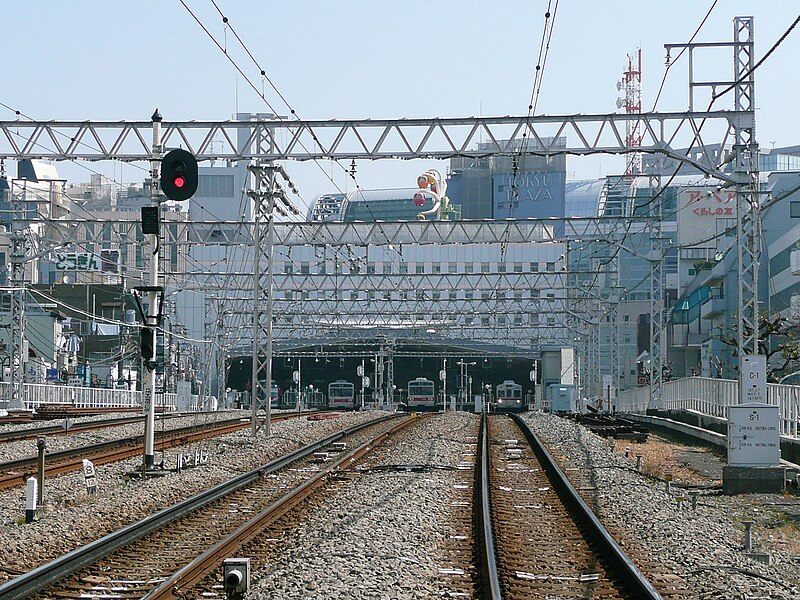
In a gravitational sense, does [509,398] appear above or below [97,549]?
above

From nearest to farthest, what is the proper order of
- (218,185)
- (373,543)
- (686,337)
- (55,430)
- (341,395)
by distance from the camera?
(373,543) < (55,430) < (686,337) < (341,395) < (218,185)

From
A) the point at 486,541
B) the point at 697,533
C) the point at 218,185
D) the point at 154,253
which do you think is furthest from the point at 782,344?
the point at 218,185

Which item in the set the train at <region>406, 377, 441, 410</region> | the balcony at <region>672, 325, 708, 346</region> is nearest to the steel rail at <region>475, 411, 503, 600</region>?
the balcony at <region>672, 325, 708, 346</region>

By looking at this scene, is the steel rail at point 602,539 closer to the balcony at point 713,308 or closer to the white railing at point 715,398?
the white railing at point 715,398

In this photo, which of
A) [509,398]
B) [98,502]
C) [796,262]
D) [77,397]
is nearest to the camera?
[98,502]

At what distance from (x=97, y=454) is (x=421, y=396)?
73355 millimetres

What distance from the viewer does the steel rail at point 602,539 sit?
9820 mm

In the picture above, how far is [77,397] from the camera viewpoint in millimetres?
58781

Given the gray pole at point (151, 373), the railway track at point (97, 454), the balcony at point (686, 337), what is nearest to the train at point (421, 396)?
the balcony at point (686, 337)

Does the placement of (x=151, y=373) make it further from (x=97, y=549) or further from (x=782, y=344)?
(x=782, y=344)

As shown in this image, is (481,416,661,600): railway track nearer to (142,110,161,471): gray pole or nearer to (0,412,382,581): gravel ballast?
(0,412,382,581): gravel ballast

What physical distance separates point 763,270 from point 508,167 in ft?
388

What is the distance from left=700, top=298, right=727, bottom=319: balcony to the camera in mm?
72125

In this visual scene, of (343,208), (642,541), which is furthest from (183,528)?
(343,208)
